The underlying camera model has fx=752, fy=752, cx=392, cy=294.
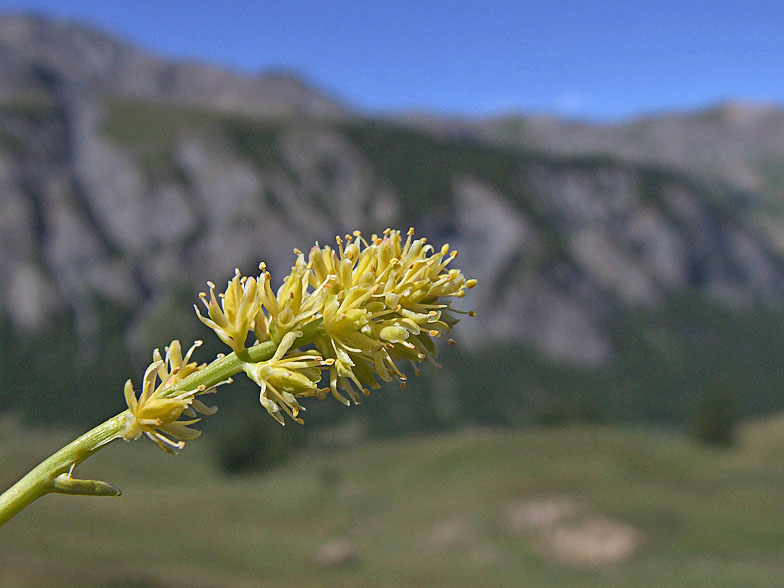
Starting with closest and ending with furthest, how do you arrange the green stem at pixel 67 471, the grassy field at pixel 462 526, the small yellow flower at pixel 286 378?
1. the green stem at pixel 67 471
2. the small yellow flower at pixel 286 378
3. the grassy field at pixel 462 526

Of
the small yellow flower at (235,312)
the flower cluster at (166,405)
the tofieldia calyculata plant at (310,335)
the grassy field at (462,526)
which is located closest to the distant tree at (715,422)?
the grassy field at (462,526)

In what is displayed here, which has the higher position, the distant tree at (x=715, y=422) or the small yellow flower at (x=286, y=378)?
the distant tree at (x=715, y=422)

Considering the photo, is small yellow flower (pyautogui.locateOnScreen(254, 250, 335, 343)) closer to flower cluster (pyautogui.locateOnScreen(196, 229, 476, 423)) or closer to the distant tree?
flower cluster (pyautogui.locateOnScreen(196, 229, 476, 423))

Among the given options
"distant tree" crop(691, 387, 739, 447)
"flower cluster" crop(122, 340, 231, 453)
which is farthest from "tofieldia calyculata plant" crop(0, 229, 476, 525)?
"distant tree" crop(691, 387, 739, 447)

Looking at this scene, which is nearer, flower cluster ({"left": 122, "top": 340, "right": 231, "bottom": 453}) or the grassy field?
flower cluster ({"left": 122, "top": 340, "right": 231, "bottom": 453})

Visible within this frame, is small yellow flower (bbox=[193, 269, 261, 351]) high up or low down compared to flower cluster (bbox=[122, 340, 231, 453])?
up

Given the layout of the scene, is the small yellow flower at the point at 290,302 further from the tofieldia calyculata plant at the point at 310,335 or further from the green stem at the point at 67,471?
the green stem at the point at 67,471
